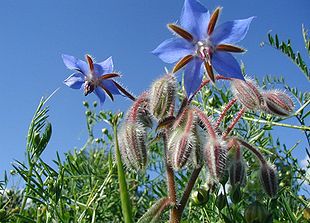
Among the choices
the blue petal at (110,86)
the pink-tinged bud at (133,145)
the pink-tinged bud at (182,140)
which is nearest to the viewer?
the pink-tinged bud at (182,140)

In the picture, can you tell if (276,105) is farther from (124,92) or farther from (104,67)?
(104,67)

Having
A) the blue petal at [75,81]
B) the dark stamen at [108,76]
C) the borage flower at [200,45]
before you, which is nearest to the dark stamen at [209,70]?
the borage flower at [200,45]

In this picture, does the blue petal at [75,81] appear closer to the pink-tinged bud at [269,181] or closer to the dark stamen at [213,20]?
the dark stamen at [213,20]

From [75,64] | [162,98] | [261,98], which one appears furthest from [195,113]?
[75,64]

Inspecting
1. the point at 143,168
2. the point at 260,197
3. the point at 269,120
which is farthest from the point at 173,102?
the point at 269,120

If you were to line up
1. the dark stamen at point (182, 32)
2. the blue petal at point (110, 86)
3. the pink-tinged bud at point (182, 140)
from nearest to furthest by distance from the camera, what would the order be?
the pink-tinged bud at point (182, 140) → the dark stamen at point (182, 32) → the blue petal at point (110, 86)

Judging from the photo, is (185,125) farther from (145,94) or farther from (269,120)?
(269,120)
